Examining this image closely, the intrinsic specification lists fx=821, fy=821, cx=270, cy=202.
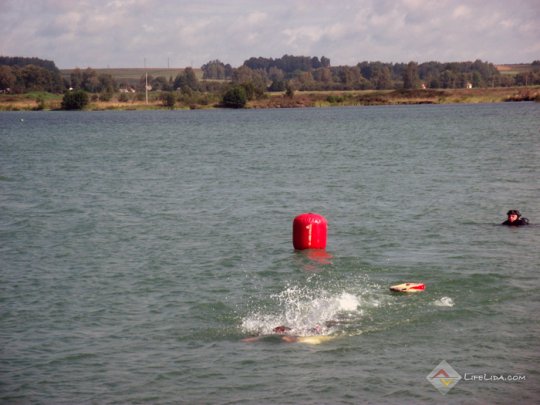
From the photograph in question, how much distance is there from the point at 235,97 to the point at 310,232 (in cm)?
16886

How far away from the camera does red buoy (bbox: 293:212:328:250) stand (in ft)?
A: 82.3

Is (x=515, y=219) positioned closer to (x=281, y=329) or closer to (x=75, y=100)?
(x=281, y=329)

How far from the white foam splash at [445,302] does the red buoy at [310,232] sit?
6036mm

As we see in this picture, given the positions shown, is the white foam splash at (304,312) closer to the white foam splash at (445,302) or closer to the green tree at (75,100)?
the white foam splash at (445,302)

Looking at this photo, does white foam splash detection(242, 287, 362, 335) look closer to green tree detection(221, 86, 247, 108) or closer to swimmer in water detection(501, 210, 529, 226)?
swimmer in water detection(501, 210, 529, 226)

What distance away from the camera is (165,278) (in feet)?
74.6

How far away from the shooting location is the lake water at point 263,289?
1525 cm

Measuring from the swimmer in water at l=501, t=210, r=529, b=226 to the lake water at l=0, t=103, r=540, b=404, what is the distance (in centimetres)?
35

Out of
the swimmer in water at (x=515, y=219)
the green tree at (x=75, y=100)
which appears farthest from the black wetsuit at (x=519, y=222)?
the green tree at (x=75, y=100)

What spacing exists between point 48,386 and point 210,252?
10989 mm

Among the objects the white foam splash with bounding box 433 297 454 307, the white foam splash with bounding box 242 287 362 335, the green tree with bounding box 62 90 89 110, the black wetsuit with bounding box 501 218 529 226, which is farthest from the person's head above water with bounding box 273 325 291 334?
the green tree with bounding box 62 90 89 110

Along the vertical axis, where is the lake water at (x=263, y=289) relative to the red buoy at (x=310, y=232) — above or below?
below

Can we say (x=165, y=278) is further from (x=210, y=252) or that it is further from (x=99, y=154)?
(x=99, y=154)

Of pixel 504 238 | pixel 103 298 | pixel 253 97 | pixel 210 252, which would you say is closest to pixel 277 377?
pixel 103 298
